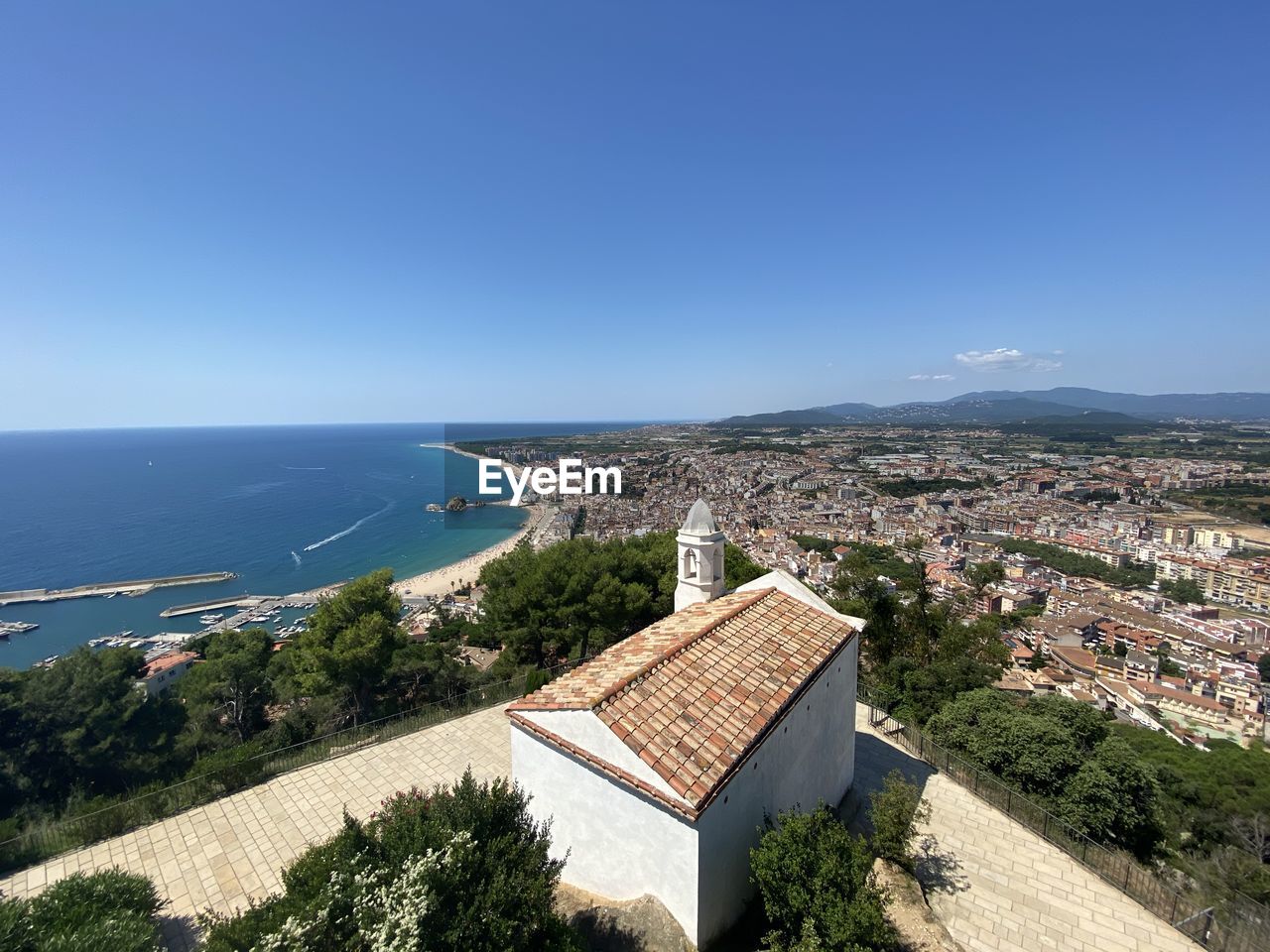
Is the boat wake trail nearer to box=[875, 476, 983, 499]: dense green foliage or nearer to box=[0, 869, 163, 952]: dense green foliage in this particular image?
box=[0, 869, 163, 952]: dense green foliage

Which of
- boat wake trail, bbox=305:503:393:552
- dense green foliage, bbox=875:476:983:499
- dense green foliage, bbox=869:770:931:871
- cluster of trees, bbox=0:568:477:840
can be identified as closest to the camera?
dense green foliage, bbox=869:770:931:871

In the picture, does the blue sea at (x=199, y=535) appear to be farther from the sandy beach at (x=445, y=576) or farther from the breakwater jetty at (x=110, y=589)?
the sandy beach at (x=445, y=576)

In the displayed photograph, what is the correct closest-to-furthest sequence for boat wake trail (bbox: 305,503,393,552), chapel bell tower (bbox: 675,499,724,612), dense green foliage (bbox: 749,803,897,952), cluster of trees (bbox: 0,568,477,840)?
1. dense green foliage (bbox: 749,803,897,952)
2. chapel bell tower (bbox: 675,499,724,612)
3. cluster of trees (bbox: 0,568,477,840)
4. boat wake trail (bbox: 305,503,393,552)

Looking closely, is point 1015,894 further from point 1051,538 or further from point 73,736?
point 1051,538

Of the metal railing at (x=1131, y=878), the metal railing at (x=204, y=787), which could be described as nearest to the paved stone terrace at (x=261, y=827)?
the metal railing at (x=204, y=787)

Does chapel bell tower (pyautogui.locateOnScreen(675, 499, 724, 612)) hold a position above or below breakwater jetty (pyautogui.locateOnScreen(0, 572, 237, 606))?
above

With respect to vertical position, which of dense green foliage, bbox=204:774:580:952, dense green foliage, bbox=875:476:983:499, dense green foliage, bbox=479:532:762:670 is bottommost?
dense green foliage, bbox=875:476:983:499

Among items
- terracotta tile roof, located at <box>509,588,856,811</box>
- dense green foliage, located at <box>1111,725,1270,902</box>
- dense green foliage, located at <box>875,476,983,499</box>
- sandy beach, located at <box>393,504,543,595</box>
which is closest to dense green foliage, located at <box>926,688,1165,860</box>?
dense green foliage, located at <box>1111,725,1270,902</box>
